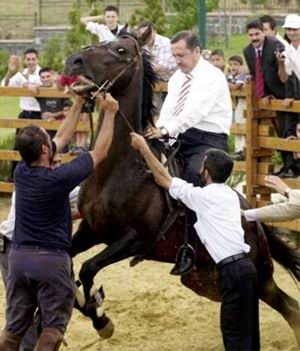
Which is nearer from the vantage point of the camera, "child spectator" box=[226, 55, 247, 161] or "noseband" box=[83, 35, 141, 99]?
"noseband" box=[83, 35, 141, 99]

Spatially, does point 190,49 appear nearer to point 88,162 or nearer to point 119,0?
point 88,162

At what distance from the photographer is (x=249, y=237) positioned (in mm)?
7824

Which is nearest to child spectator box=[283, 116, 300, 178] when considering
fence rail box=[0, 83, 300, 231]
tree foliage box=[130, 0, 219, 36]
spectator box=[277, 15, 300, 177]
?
spectator box=[277, 15, 300, 177]

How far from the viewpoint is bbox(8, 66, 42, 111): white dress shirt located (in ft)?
45.7

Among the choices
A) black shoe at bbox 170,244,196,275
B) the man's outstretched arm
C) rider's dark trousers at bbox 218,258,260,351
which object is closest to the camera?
rider's dark trousers at bbox 218,258,260,351

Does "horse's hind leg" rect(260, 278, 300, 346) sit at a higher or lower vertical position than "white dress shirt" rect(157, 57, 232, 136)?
lower

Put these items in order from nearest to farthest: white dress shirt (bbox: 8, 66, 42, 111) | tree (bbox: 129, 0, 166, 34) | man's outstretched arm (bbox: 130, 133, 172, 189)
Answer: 1. man's outstretched arm (bbox: 130, 133, 172, 189)
2. white dress shirt (bbox: 8, 66, 42, 111)
3. tree (bbox: 129, 0, 166, 34)

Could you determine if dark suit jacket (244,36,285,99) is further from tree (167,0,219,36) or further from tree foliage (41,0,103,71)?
tree (167,0,219,36)

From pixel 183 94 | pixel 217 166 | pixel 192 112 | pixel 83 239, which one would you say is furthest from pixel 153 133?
pixel 217 166

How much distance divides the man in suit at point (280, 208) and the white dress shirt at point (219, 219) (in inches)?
13.3

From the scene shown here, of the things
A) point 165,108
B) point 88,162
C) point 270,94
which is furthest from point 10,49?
point 88,162

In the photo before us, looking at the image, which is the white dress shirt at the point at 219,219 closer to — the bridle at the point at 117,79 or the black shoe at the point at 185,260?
the black shoe at the point at 185,260

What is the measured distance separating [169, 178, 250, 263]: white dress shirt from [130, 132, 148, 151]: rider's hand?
650 millimetres

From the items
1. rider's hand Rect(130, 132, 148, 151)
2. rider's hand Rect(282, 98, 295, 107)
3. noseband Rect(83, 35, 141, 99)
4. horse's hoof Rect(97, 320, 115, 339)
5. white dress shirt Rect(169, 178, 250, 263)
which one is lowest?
horse's hoof Rect(97, 320, 115, 339)
